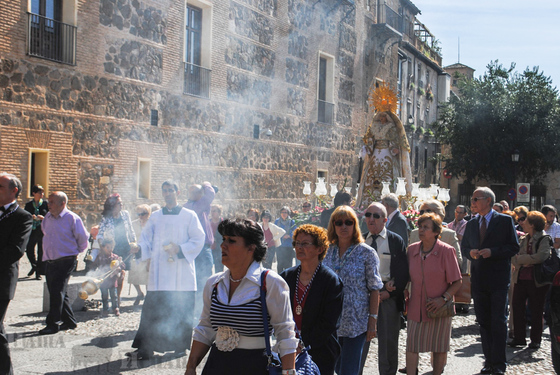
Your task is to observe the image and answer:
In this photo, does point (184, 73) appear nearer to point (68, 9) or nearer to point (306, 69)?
point (68, 9)

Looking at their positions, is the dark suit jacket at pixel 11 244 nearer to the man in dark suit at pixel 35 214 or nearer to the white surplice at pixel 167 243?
the white surplice at pixel 167 243

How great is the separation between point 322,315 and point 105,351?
3354 millimetres

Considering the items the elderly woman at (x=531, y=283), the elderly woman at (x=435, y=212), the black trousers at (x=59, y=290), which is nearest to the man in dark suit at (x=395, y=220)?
the elderly woman at (x=435, y=212)

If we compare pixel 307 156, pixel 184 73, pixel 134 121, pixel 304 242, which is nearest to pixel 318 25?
pixel 307 156

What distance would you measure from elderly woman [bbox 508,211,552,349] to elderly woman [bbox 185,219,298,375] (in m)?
5.14

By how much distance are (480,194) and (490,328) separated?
1.31 metres

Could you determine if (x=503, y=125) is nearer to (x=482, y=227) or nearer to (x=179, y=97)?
(x=179, y=97)

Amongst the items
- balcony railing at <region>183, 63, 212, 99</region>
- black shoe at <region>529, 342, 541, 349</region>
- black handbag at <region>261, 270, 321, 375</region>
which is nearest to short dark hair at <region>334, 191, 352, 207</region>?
black shoe at <region>529, 342, 541, 349</region>

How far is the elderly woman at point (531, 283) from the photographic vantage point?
7.48 m

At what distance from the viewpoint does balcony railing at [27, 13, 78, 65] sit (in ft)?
40.9

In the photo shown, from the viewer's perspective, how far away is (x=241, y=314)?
3240 mm

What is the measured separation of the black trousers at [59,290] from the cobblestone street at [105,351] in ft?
0.63

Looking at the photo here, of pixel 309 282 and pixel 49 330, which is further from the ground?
pixel 309 282

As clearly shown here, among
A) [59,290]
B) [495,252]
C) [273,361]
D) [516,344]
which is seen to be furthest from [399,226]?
[59,290]
